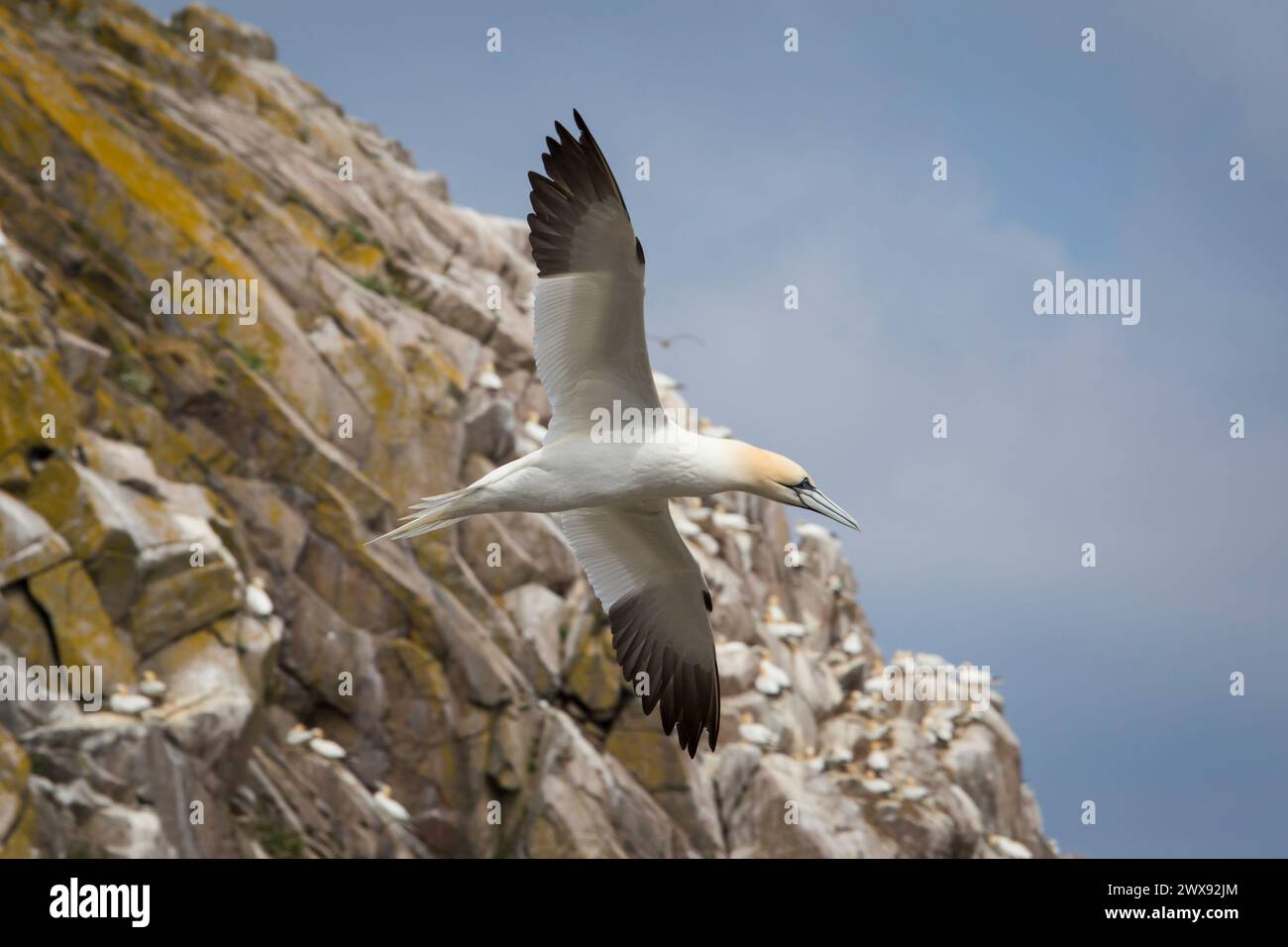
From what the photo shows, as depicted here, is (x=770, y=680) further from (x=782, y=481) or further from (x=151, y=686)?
(x=782, y=481)

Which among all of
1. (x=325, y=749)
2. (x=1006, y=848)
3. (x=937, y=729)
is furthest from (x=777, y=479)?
(x=937, y=729)

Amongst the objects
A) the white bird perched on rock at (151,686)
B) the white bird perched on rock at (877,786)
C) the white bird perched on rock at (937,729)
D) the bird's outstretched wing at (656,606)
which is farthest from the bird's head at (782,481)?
the white bird perched on rock at (937,729)

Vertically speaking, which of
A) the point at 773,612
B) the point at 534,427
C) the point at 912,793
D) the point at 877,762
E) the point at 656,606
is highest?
the point at 534,427

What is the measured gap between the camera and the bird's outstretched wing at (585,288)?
728cm

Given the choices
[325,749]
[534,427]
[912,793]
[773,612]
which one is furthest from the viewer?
[773,612]

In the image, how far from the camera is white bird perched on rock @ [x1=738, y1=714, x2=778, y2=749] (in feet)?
70.5

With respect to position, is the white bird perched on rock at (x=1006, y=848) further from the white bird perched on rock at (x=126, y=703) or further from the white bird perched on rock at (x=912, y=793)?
the white bird perched on rock at (x=126, y=703)

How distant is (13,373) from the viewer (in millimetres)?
14570

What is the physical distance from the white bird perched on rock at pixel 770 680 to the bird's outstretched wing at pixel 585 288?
15603mm

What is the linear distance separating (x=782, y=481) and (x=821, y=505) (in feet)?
0.82

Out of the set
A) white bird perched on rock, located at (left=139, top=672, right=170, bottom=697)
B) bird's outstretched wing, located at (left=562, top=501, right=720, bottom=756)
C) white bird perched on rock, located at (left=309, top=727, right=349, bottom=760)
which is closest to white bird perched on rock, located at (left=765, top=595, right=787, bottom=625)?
white bird perched on rock, located at (left=309, top=727, right=349, bottom=760)

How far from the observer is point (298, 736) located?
58.0ft

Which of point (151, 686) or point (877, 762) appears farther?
point (877, 762)

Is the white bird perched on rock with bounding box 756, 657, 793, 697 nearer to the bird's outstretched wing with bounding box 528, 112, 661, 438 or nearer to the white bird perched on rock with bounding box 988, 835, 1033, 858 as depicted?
the white bird perched on rock with bounding box 988, 835, 1033, 858
